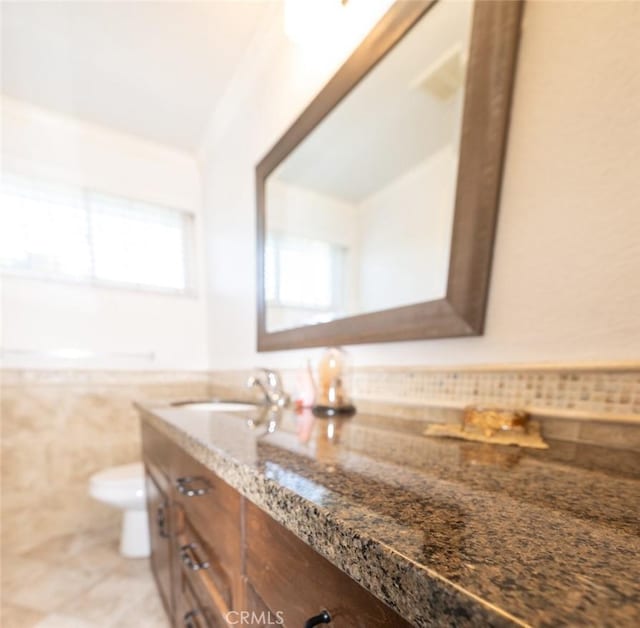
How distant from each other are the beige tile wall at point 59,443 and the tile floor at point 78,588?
12 cm

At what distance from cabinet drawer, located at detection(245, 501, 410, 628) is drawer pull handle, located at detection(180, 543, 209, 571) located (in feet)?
0.67

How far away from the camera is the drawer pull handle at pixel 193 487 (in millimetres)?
533

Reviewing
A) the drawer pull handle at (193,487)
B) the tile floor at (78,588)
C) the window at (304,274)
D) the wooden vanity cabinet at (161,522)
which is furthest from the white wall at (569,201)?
the tile floor at (78,588)

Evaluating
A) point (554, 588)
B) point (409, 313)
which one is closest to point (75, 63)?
point (409, 313)

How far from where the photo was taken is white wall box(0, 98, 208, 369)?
4.57 feet

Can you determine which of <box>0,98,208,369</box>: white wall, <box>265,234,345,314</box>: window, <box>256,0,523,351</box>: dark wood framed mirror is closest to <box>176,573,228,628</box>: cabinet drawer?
<box>256,0,523,351</box>: dark wood framed mirror

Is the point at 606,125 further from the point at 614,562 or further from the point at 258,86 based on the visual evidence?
the point at 258,86

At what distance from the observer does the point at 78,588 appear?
3.77ft

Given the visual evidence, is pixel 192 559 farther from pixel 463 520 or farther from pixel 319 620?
pixel 463 520

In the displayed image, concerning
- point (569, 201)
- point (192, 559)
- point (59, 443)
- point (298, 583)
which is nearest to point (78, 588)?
point (59, 443)

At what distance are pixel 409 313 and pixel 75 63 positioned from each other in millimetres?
1806

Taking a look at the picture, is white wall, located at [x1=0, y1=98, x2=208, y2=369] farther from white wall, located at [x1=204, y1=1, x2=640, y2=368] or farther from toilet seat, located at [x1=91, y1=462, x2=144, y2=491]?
white wall, located at [x1=204, y1=1, x2=640, y2=368]

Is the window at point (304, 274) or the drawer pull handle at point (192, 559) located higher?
the window at point (304, 274)

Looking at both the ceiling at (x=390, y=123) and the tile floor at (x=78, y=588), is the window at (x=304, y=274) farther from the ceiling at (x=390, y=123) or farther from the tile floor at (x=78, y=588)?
the tile floor at (x=78, y=588)
